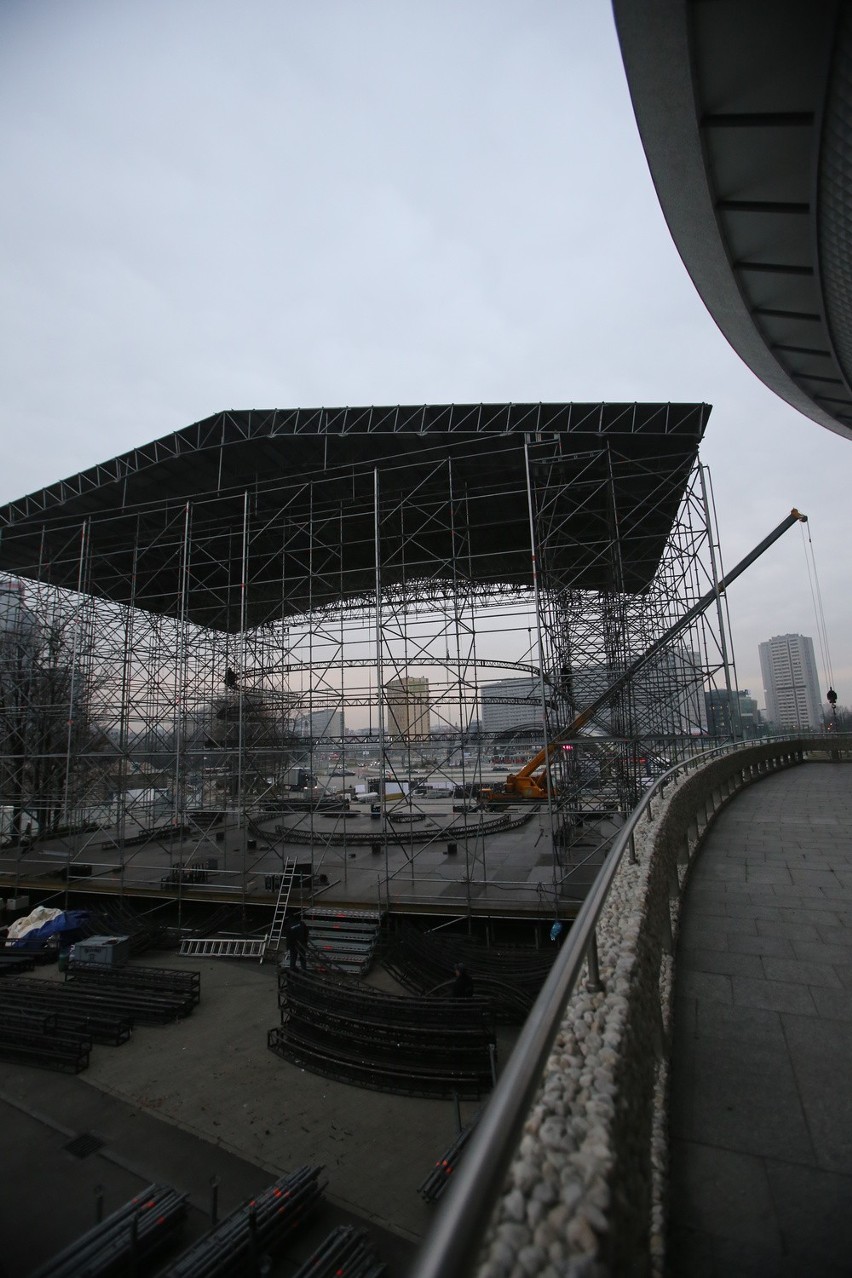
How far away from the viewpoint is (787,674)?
155 ft

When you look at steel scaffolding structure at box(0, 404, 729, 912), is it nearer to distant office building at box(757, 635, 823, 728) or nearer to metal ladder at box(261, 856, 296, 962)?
metal ladder at box(261, 856, 296, 962)

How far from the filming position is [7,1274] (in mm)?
4742

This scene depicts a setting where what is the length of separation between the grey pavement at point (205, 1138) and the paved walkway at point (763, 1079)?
3935 millimetres

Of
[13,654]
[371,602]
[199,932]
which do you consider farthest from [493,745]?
[13,654]

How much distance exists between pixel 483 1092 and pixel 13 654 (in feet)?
67.1

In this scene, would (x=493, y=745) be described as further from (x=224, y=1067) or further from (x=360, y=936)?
(x=224, y=1067)

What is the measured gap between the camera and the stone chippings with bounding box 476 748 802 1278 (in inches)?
47.9

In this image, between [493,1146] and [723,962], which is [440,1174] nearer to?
[723,962]

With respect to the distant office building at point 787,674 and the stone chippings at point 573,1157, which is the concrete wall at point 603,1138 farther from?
the distant office building at point 787,674

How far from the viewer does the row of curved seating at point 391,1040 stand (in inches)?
280

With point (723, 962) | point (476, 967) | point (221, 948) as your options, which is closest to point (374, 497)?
point (476, 967)

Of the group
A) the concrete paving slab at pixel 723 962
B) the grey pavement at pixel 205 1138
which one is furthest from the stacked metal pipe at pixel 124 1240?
the concrete paving slab at pixel 723 962

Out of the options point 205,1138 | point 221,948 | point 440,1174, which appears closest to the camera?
point 440,1174

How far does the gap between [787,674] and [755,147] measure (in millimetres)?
51716
